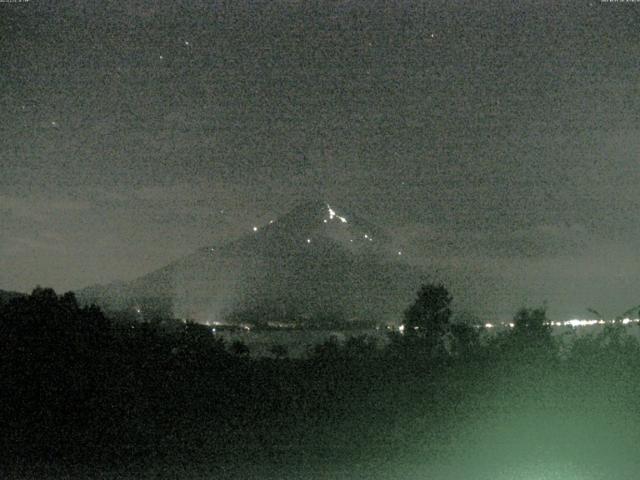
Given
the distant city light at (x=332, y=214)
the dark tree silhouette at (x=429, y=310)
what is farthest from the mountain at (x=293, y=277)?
the dark tree silhouette at (x=429, y=310)

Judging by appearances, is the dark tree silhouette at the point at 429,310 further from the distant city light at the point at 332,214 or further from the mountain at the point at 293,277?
the distant city light at the point at 332,214

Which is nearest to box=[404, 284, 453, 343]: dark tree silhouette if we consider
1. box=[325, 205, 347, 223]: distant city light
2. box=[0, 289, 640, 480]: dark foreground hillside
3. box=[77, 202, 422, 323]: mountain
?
box=[0, 289, 640, 480]: dark foreground hillside

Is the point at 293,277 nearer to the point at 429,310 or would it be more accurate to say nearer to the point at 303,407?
the point at 429,310

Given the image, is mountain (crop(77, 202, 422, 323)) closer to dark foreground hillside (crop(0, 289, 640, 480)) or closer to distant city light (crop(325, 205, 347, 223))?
distant city light (crop(325, 205, 347, 223))

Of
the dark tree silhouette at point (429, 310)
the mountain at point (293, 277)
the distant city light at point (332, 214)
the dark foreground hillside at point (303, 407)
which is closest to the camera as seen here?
the dark foreground hillside at point (303, 407)

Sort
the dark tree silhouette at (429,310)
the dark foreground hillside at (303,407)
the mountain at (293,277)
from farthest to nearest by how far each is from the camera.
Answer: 1. the mountain at (293,277)
2. the dark tree silhouette at (429,310)
3. the dark foreground hillside at (303,407)

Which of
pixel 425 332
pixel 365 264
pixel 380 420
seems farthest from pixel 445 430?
pixel 365 264
